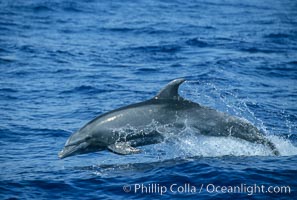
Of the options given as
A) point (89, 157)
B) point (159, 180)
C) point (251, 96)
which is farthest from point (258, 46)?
point (159, 180)

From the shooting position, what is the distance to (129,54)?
25406mm

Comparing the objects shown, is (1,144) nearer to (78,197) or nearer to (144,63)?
(78,197)

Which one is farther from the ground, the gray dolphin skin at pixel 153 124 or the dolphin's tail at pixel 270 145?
the gray dolphin skin at pixel 153 124

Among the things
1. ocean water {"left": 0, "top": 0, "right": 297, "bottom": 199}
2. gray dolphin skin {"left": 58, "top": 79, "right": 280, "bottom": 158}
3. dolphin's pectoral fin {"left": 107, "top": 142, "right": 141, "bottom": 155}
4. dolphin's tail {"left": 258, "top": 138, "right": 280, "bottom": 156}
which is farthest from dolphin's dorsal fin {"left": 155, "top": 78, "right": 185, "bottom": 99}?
dolphin's tail {"left": 258, "top": 138, "right": 280, "bottom": 156}

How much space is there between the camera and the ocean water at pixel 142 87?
11562 millimetres

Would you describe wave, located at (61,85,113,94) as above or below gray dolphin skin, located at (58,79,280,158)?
below

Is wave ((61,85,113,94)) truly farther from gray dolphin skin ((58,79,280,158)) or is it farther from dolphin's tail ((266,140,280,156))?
dolphin's tail ((266,140,280,156))

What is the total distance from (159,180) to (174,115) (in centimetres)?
155

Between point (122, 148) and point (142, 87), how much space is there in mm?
8398

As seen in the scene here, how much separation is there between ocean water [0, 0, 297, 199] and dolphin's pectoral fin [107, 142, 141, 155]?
440mm

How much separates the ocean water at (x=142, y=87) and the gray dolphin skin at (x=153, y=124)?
0.33 m

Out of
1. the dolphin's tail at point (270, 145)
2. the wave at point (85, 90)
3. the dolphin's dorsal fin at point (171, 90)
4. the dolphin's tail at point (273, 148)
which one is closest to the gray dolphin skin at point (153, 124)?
the dolphin's dorsal fin at point (171, 90)

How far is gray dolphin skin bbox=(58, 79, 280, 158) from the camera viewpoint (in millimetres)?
12344

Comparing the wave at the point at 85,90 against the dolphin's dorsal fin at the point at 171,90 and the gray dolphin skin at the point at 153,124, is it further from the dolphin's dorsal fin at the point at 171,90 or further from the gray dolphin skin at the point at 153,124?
the dolphin's dorsal fin at the point at 171,90
